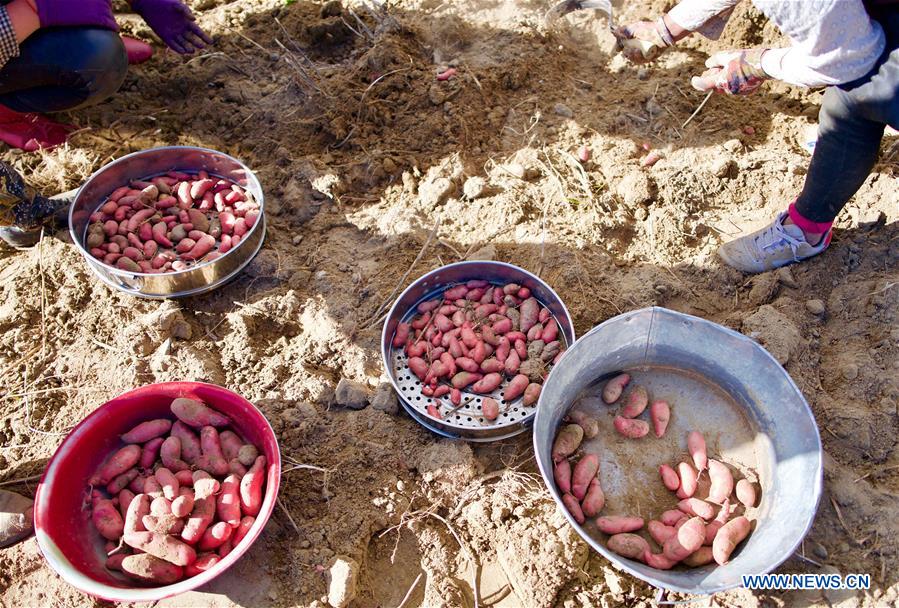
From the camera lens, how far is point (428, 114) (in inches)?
111

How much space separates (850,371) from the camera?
2016 millimetres

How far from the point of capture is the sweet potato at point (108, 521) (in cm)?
177

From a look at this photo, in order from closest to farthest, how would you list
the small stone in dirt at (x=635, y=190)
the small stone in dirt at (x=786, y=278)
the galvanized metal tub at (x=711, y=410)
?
the galvanized metal tub at (x=711, y=410) → the small stone in dirt at (x=786, y=278) → the small stone in dirt at (x=635, y=190)

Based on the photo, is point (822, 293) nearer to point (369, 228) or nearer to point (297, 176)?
point (369, 228)

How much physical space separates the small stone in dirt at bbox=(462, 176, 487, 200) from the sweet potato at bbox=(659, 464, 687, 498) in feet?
4.22

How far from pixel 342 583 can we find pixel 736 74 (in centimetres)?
199

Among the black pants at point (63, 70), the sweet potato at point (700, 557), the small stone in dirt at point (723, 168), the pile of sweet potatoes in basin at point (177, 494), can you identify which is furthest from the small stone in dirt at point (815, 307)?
the black pants at point (63, 70)

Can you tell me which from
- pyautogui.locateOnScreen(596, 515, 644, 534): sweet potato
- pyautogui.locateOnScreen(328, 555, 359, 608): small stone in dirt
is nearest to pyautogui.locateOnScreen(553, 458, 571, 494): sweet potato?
pyautogui.locateOnScreen(596, 515, 644, 534): sweet potato

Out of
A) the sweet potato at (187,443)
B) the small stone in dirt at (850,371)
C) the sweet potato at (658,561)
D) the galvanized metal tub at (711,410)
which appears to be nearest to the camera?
the galvanized metal tub at (711,410)

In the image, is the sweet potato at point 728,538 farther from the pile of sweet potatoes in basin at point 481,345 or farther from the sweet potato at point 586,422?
the pile of sweet potatoes in basin at point 481,345

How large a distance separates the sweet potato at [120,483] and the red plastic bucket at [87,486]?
2.7 inches

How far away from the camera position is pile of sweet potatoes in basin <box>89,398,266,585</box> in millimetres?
1697

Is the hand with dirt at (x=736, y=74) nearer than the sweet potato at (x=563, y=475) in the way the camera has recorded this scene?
No

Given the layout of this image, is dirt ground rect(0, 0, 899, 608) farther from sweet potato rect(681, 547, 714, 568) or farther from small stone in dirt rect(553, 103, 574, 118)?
sweet potato rect(681, 547, 714, 568)
